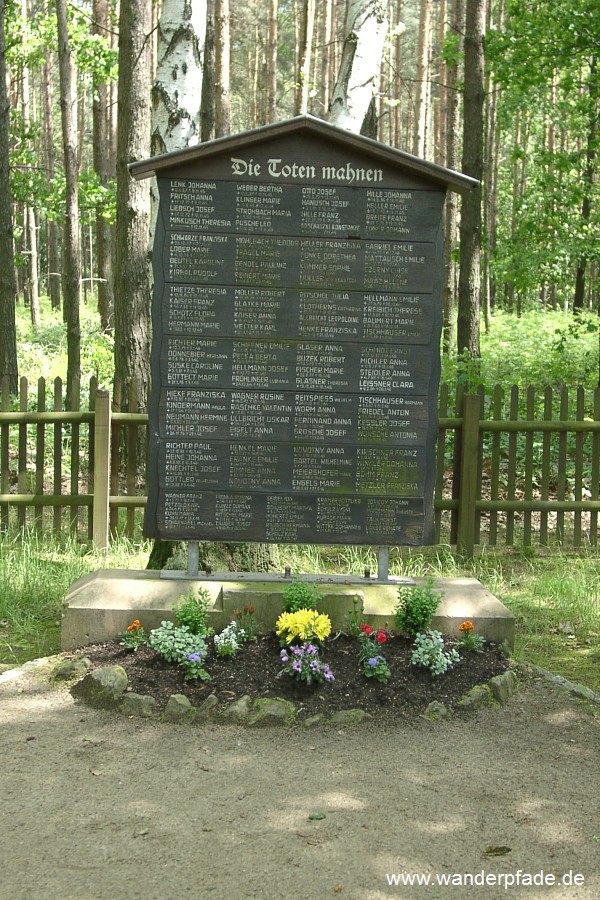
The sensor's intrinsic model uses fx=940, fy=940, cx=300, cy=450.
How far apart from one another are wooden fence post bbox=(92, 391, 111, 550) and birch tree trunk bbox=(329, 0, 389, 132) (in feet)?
10.6

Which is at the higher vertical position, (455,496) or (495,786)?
(455,496)

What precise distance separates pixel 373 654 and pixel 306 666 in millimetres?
447

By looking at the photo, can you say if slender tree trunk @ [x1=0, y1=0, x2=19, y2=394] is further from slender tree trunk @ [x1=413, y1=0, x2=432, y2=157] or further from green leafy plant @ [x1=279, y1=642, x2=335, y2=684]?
slender tree trunk @ [x1=413, y1=0, x2=432, y2=157]

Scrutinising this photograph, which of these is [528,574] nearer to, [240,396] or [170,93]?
[240,396]

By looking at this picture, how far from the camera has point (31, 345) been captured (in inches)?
1024

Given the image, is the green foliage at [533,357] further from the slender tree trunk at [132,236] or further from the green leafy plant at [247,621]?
the green leafy plant at [247,621]

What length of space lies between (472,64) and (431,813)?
13.5 meters

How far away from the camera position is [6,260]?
14.5 m

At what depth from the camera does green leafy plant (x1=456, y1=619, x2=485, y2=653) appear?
571 cm

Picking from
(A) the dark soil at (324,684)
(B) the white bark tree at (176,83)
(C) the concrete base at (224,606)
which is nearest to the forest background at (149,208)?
(B) the white bark tree at (176,83)

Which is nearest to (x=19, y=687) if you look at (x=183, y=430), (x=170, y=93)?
(x=183, y=430)

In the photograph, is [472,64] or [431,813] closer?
[431,813]

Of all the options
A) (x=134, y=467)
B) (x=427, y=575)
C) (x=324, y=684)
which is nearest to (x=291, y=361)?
(x=324, y=684)

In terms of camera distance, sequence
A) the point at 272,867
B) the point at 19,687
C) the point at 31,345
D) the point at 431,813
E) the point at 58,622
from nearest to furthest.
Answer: the point at 272,867
the point at 431,813
the point at 19,687
the point at 58,622
the point at 31,345
